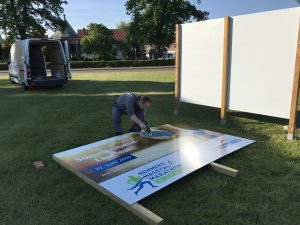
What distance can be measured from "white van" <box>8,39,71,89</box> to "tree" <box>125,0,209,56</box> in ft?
97.0

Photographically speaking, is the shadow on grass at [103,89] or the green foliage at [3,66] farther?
the green foliage at [3,66]

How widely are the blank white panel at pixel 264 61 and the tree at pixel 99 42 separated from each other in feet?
123

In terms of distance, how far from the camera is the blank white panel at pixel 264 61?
5223 millimetres

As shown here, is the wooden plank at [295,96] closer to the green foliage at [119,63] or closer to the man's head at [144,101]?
the man's head at [144,101]

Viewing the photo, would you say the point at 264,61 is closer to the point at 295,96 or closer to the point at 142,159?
the point at 295,96

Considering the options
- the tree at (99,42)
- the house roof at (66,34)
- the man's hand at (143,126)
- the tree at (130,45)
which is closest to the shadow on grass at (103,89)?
the man's hand at (143,126)

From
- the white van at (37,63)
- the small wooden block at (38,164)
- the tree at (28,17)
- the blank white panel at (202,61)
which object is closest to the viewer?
the small wooden block at (38,164)

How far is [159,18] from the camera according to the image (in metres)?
42.0

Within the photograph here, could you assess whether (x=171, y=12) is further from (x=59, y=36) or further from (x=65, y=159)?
(x=65, y=159)

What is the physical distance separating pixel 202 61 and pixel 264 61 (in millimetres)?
1490

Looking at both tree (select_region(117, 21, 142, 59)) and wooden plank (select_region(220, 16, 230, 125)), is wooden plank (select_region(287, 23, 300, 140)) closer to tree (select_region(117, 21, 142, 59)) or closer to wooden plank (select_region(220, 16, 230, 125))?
wooden plank (select_region(220, 16, 230, 125))

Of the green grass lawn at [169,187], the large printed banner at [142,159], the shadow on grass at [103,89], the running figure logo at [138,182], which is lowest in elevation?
the green grass lawn at [169,187]

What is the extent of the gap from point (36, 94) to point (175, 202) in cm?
1012

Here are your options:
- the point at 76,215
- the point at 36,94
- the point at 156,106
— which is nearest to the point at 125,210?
the point at 76,215
